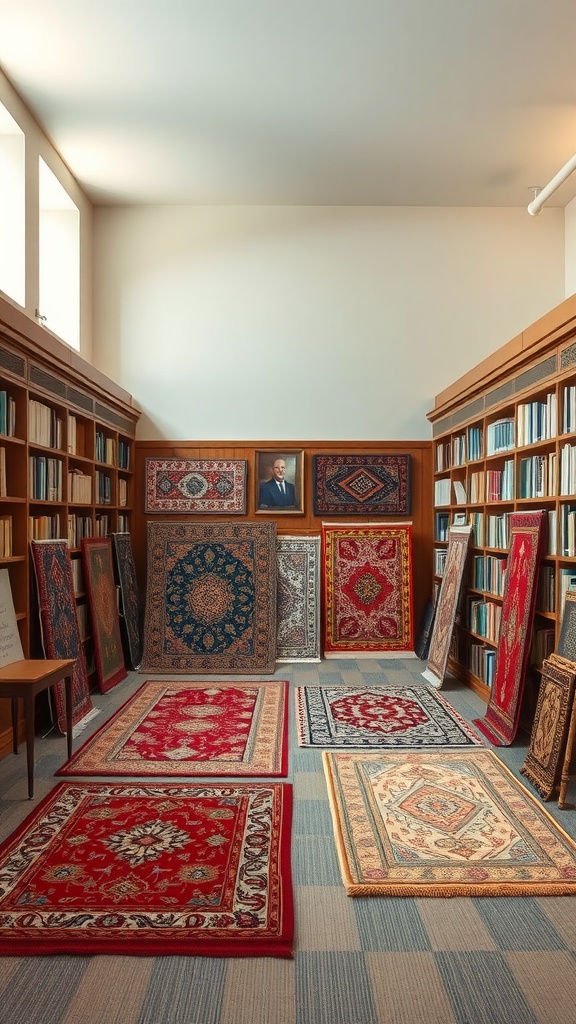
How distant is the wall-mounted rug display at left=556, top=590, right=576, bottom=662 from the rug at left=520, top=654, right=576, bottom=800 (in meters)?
0.08

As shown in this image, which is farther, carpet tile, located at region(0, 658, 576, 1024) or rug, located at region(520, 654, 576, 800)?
rug, located at region(520, 654, 576, 800)

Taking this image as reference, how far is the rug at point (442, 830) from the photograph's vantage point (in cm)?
266

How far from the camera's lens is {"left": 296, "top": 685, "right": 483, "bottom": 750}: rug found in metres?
4.33

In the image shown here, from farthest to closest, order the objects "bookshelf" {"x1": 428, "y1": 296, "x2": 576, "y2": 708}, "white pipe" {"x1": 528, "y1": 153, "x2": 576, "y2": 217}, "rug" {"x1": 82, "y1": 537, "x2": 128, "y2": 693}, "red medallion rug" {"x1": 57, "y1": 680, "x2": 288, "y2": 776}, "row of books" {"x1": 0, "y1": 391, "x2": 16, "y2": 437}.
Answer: "rug" {"x1": 82, "y1": 537, "x2": 128, "y2": 693}, "white pipe" {"x1": 528, "y1": 153, "x2": 576, "y2": 217}, "row of books" {"x1": 0, "y1": 391, "x2": 16, "y2": 437}, "bookshelf" {"x1": 428, "y1": 296, "x2": 576, "y2": 708}, "red medallion rug" {"x1": 57, "y1": 680, "x2": 288, "y2": 776}

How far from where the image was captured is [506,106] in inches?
213

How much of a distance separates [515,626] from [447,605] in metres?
1.61

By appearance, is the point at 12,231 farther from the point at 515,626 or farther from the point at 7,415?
the point at 515,626

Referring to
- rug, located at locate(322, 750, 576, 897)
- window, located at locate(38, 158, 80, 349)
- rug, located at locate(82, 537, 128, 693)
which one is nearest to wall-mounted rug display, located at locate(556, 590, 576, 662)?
rug, located at locate(322, 750, 576, 897)

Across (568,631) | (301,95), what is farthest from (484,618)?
(301,95)

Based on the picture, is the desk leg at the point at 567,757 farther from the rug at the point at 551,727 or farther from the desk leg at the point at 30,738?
the desk leg at the point at 30,738

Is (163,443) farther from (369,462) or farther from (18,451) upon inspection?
(18,451)

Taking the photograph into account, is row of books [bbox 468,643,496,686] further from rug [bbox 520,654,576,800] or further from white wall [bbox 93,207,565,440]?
white wall [bbox 93,207,565,440]

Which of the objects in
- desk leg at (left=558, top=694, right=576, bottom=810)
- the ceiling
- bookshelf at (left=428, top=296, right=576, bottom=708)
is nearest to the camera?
desk leg at (left=558, top=694, right=576, bottom=810)

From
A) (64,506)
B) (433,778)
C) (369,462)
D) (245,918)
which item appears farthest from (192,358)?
(245,918)
